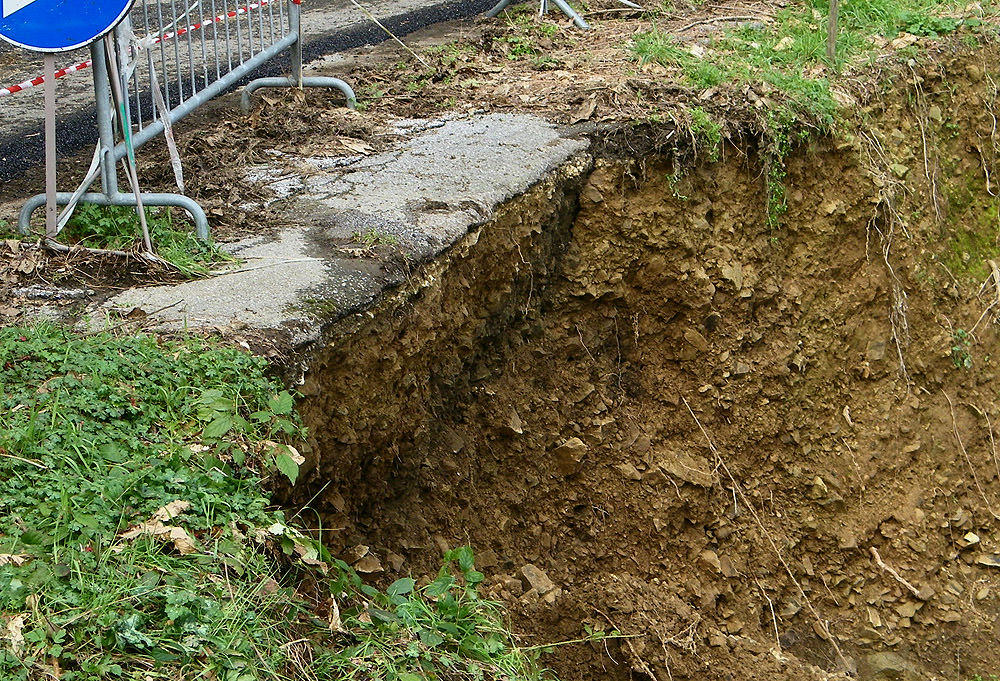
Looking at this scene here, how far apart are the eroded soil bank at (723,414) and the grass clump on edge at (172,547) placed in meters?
0.78

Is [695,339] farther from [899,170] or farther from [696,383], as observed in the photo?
[899,170]

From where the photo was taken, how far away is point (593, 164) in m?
4.45

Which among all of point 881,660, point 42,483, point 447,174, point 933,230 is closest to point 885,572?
point 881,660

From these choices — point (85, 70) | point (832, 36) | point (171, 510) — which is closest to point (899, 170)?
point (832, 36)

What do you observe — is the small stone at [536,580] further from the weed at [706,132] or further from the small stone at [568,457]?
the weed at [706,132]

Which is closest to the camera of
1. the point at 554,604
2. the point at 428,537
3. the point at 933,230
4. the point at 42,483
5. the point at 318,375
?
the point at 42,483

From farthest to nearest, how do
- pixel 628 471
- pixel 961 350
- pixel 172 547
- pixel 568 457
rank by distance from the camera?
pixel 961 350
pixel 628 471
pixel 568 457
pixel 172 547

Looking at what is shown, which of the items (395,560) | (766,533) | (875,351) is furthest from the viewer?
(875,351)

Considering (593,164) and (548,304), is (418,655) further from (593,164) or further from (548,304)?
(593,164)

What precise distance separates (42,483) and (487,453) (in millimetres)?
2047

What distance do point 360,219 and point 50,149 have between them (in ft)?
3.63

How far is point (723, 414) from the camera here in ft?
15.9

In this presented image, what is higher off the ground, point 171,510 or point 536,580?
point 171,510

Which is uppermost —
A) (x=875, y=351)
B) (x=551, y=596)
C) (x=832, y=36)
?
(x=832, y=36)
